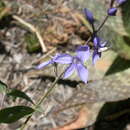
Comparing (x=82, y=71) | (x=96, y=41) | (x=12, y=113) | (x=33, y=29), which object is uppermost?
(x=96, y=41)

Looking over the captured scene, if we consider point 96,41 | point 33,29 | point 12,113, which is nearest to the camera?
point 96,41

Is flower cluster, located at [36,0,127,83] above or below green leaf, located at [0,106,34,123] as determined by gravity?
above

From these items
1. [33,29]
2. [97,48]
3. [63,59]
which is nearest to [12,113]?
[63,59]

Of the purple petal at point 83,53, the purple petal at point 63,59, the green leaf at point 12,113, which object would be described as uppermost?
the purple petal at point 83,53

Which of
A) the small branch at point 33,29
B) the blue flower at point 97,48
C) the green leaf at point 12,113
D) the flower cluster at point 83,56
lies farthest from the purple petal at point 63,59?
the small branch at point 33,29

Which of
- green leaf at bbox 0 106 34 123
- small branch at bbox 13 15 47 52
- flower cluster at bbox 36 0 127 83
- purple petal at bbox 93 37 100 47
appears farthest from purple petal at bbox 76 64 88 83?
small branch at bbox 13 15 47 52

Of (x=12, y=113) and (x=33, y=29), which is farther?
(x=33, y=29)

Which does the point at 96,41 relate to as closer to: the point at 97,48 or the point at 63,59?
the point at 97,48

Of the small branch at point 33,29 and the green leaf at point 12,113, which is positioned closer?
the green leaf at point 12,113

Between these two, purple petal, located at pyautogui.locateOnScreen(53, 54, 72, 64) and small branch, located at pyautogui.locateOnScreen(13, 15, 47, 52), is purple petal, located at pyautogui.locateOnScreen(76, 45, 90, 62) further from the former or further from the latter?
small branch, located at pyautogui.locateOnScreen(13, 15, 47, 52)

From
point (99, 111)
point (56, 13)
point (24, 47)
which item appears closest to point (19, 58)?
point (24, 47)

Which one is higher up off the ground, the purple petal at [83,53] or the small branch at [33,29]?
the purple petal at [83,53]

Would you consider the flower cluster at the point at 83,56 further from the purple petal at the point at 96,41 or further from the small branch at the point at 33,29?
the small branch at the point at 33,29

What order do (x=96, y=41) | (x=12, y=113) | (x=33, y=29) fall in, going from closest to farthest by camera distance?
(x=96, y=41)
(x=12, y=113)
(x=33, y=29)
